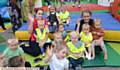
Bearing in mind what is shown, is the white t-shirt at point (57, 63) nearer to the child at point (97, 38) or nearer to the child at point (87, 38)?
the child at point (87, 38)

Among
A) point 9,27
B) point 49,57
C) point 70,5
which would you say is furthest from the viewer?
point 70,5

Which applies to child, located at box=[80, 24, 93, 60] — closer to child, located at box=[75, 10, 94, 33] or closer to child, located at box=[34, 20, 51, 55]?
child, located at box=[75, 10, 94, 33]

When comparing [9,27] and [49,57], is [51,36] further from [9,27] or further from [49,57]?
[49,57]

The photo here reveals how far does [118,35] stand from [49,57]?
11.1ft

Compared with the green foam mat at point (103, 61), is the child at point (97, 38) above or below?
above

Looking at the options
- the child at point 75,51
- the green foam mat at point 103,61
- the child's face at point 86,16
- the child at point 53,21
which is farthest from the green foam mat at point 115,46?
the child at point 75,51

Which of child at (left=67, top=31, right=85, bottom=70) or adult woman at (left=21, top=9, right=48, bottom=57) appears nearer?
child at (left=67, top=31, right=85, bottom=70)

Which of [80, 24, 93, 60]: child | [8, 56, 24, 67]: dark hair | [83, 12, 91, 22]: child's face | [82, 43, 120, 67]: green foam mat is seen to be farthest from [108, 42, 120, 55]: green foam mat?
[8, 56, 24, 67]: dark hair

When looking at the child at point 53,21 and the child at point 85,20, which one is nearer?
the child at point 85,20

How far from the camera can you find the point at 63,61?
13.9 feet

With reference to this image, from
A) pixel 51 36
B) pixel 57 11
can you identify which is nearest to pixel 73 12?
pixel 57 11


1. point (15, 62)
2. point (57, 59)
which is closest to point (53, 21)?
point (57, 59)

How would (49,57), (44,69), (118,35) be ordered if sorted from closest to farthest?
(49,57)
(44,69)
(118,35)

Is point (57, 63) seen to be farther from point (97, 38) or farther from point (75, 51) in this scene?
point (97, 38)
